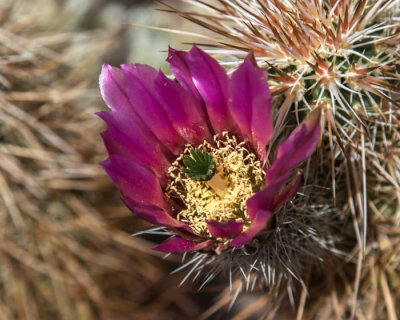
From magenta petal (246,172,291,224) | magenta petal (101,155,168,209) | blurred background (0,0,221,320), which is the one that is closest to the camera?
magenta petal (246,172,291,224)

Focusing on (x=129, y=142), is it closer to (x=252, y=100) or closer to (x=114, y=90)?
(x=114, y=90)

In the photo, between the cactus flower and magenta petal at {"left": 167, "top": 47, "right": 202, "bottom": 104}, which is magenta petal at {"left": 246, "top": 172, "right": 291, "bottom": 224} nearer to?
the cactus flower

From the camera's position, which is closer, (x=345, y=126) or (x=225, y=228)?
(x=225, y=228)

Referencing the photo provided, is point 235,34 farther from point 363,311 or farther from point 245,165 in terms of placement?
point 363,311

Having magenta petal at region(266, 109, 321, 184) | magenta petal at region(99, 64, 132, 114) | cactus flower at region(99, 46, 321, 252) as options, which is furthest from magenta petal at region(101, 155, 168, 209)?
magenta petal at region(266, 109, 321, 184)

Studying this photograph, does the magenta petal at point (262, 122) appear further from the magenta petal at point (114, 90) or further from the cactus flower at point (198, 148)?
the magenta petal at point (114, 90)

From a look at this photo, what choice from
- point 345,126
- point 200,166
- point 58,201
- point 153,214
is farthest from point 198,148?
point 58,201
